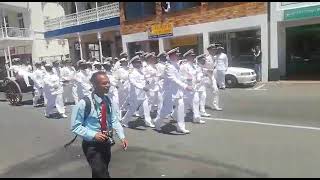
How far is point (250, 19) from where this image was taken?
1947cm

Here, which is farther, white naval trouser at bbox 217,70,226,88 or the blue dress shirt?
white naval trouser at bbox 217,70,226,88

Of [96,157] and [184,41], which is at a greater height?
[184,41]

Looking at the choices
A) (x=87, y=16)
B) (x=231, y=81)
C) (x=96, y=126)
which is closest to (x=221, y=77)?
(x=231, y=81)

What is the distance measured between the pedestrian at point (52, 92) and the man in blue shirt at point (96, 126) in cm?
776

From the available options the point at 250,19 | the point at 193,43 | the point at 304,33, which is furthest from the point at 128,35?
the point at 304,33

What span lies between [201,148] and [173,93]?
1.88 meters

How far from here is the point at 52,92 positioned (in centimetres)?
1205

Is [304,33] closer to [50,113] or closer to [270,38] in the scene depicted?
[270,38]

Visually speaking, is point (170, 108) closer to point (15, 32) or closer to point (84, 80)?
point (84, 80)

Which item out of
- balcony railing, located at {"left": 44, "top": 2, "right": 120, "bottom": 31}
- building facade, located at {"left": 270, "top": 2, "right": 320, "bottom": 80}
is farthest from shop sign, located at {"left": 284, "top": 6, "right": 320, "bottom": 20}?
balcony railing, located at {"left": 44, "top": 2, "right": 120, "bottom": 31}

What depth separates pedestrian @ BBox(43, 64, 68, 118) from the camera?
12.0m

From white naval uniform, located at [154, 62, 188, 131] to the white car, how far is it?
8.48 m

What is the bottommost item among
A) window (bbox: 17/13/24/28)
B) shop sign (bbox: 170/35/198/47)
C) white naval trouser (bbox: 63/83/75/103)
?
white naval trouser (bbox: 63/83/75/103)

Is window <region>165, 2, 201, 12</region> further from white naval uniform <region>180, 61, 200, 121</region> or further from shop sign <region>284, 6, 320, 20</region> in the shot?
white naval uniform <region>180, 61, 200, 121</region>
